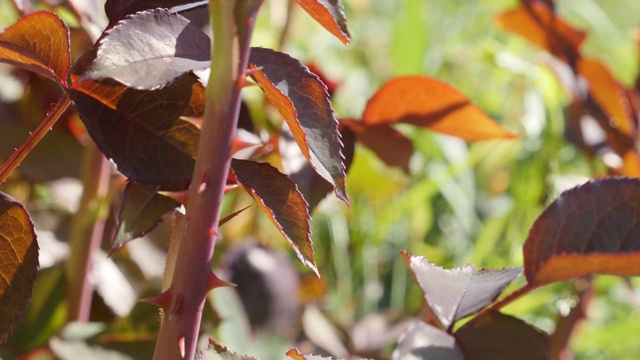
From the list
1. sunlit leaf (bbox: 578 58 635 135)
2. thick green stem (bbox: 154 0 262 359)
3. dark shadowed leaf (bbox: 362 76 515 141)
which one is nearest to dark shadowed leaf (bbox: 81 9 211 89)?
thick green stem (bbox: 154 0 262 359)

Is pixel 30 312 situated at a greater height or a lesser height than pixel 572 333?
greater

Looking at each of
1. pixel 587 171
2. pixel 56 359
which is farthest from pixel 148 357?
pixel 587 171

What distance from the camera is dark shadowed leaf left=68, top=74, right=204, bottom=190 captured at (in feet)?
1.19

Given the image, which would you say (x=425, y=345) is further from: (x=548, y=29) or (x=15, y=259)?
(x=548, y=29)

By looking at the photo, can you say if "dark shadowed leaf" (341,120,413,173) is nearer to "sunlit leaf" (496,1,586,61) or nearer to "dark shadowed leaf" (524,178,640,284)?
"dark shadowed leaf" (524,178,640,284)

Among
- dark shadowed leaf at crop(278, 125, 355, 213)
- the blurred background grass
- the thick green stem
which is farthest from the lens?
the blurred background grass

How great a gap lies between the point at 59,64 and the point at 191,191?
0.31ft

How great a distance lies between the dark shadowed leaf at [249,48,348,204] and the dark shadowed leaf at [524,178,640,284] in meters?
0.12

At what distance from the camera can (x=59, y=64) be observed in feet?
1.22

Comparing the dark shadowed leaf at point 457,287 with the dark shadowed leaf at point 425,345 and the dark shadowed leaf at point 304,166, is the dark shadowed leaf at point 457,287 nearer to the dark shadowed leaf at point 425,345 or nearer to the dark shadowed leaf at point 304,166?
the dark shadowed leaf at point 425,345

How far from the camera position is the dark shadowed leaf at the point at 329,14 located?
334mm

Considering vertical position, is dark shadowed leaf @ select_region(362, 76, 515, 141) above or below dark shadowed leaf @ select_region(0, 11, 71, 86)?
below

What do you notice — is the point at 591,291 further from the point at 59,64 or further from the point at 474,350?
the point at 59,64

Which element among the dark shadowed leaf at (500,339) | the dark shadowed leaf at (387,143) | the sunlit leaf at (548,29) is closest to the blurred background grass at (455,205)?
the sunlit leaf at (548,29)
